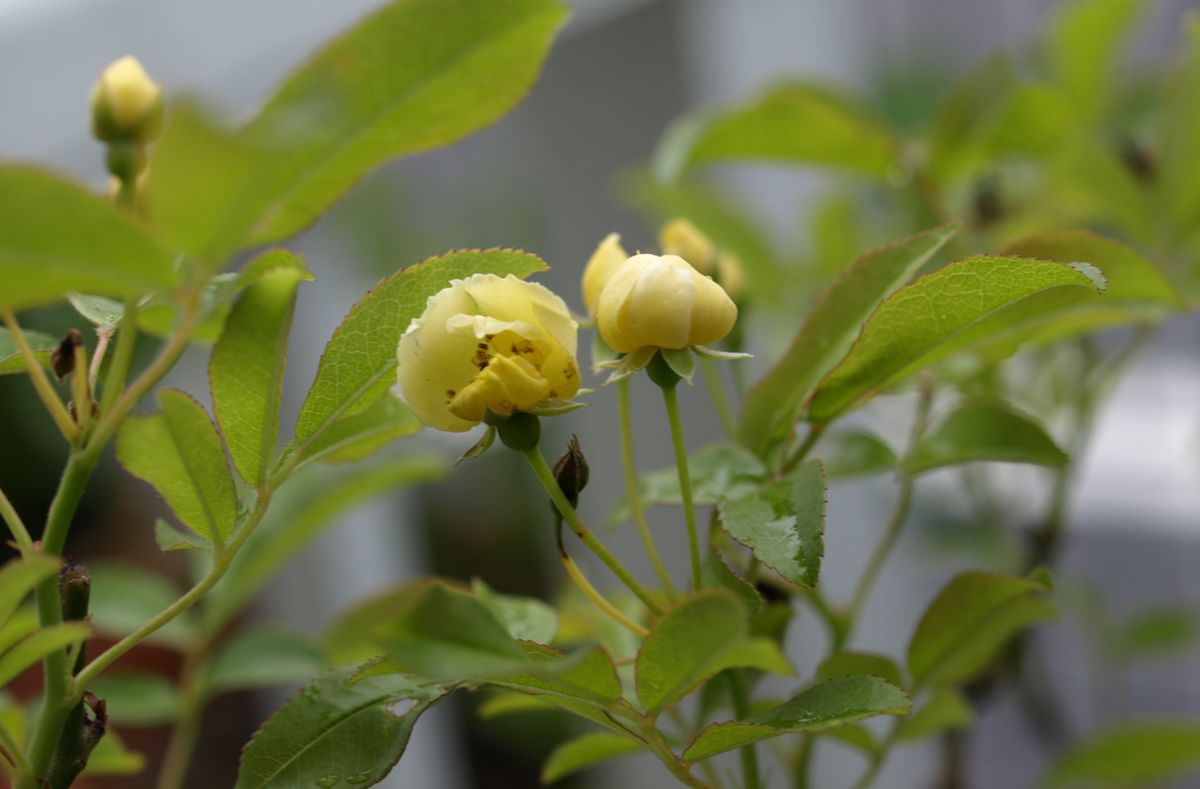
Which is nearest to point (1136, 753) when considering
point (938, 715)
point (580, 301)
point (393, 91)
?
point (938, 715)

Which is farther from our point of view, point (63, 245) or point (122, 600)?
point (122, 600)

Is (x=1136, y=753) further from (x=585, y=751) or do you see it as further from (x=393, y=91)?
(x=393, y=91)

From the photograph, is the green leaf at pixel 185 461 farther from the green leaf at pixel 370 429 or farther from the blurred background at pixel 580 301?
the blurred background at pixel 580 301

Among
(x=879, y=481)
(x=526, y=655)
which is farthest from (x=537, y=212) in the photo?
(x=526, y=655)

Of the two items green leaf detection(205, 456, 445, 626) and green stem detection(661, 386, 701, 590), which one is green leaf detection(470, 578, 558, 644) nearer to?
green stem detection(661, 386, 701, 590)

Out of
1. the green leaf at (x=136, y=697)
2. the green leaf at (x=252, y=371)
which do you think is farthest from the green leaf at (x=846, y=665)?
the green leaf at (x=136, y=697)

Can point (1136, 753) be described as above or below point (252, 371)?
below
